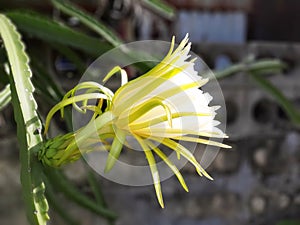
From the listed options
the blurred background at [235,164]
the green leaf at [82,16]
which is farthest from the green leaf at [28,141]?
the blurred background at [235,164]

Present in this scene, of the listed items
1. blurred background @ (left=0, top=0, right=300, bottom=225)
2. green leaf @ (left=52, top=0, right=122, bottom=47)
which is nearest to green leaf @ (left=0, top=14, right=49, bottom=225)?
green leaf @ (left=52, top=0, right=122, bottom=47)

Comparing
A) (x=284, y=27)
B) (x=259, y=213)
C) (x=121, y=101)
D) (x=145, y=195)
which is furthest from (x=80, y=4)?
(x=284, y=27)

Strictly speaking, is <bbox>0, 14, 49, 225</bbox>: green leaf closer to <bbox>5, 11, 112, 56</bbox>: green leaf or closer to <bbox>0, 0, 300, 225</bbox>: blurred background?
<bbox>5, 11, 112, 56</bbox>: green leaf

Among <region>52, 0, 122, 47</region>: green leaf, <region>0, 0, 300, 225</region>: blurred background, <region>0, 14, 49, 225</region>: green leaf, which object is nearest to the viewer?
<region>0, 14, 49, 225</region>: green leaf

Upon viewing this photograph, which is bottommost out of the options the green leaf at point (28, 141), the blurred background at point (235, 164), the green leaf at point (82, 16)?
the blurred background at point (235, 164)

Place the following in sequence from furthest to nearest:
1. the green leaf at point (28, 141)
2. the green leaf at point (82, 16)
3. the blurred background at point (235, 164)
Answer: the blurred background at point (235, 164) → the green leaf at point (82, 16) → the green leaf at point (28, 141)

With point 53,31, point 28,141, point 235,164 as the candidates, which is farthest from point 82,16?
point 235,164

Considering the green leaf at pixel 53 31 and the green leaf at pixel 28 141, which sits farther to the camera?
the green leaf at pixel 53 31

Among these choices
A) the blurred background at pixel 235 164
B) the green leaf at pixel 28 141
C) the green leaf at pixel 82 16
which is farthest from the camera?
the blurred background at pixel 235 164

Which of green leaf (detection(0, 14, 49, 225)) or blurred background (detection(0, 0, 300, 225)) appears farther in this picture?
blurred background (detection(0, 0, 300, 225))

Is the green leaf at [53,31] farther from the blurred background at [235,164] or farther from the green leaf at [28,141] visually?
the blurred background at [235,164]
